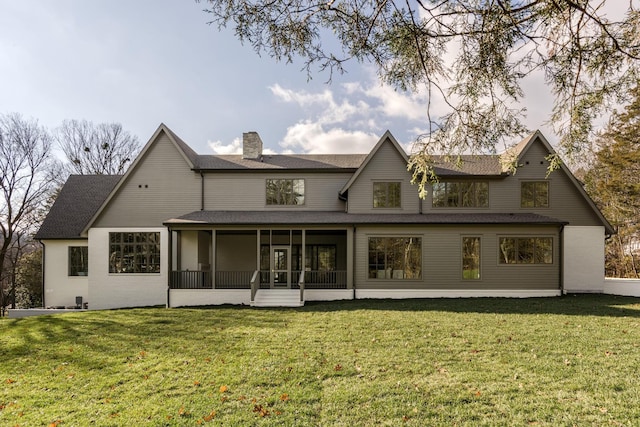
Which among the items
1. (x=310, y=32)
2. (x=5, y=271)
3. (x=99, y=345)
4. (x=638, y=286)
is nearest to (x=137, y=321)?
(x=99, y=345)

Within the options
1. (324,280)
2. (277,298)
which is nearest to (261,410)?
(277,298)

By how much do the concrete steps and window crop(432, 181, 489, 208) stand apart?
778 centimetres

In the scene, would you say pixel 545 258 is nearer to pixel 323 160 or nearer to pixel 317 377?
pixel 323 160

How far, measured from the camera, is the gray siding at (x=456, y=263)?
53.9 ft

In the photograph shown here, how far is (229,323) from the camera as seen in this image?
11375mm

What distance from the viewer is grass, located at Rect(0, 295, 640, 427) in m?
4.91

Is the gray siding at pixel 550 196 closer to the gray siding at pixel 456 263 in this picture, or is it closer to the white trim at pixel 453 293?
the gray siding at pixel 456 263

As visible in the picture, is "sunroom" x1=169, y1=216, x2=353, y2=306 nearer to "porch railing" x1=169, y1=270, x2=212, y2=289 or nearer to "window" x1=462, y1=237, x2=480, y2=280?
"porch railing" x1=169, y1=270, x2=212, y2=289

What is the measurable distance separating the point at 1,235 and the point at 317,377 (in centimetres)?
2917

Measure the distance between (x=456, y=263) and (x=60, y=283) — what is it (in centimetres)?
1933

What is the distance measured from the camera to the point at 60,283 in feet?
61.7

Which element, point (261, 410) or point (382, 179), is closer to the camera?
point (261, 410)

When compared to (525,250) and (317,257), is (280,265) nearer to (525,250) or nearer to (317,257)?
(317,257)

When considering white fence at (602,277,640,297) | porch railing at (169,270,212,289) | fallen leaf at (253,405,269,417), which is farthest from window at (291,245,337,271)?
fallen leaf at (253,405,269,417)
